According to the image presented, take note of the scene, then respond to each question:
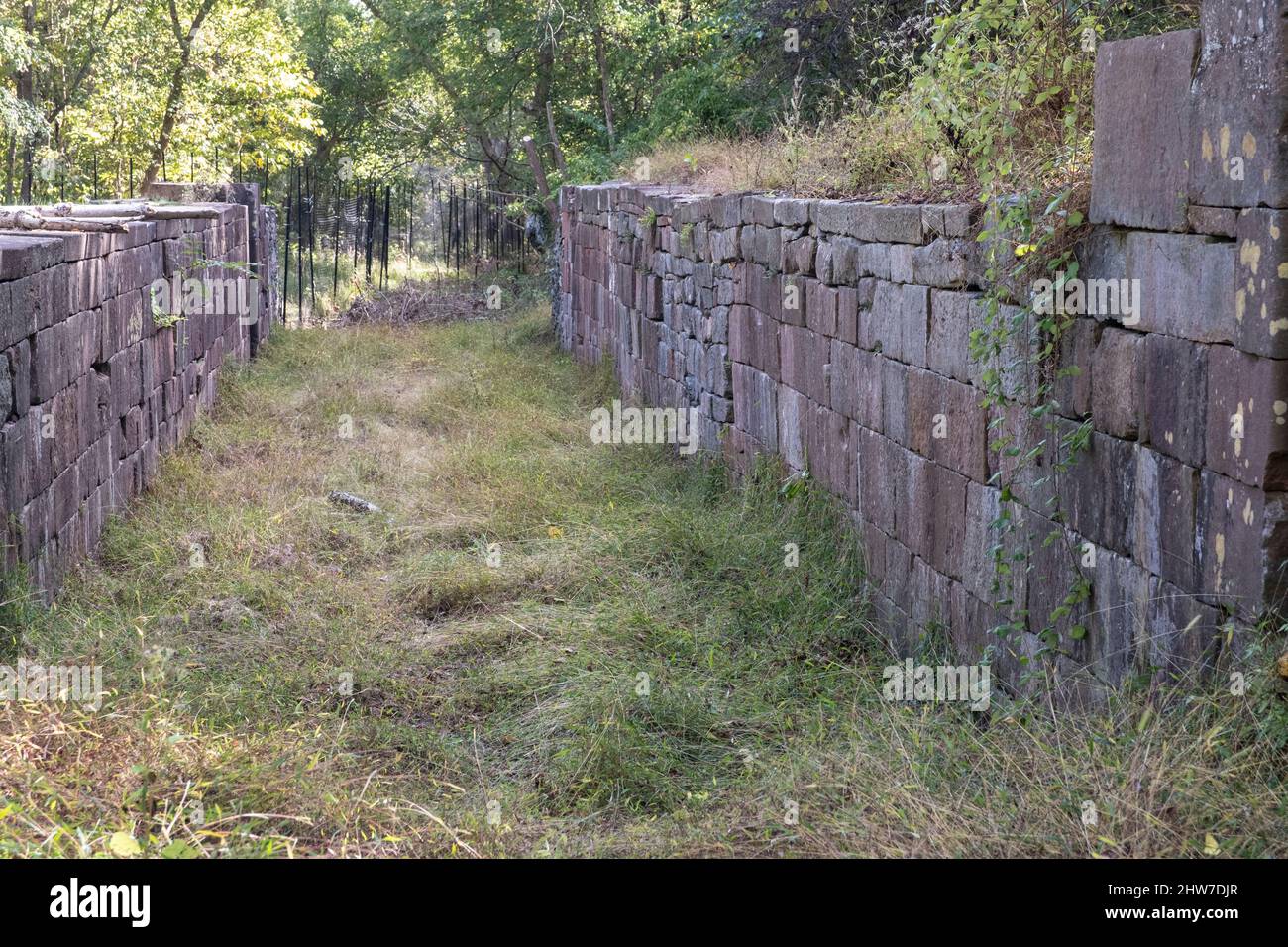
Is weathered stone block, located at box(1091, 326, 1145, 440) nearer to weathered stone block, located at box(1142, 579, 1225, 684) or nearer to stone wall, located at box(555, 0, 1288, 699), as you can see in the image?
stone wall, located at box(555, 0, 1288, 699)

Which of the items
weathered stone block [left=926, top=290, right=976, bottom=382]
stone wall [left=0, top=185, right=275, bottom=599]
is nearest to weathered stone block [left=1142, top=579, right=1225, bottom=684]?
weathered stone block [left=926, top=290, right=976, bottom=382]

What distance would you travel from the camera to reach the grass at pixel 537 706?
3.27 m

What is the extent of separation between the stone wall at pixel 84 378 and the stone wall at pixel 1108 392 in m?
3.65

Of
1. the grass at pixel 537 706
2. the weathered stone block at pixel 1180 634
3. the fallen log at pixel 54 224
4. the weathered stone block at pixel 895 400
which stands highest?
the fallen log at pixel 54 224

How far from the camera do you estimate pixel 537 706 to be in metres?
4.88

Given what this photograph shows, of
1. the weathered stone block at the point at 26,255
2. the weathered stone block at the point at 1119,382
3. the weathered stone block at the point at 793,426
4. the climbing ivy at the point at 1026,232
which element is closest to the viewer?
the weathered stone block at the point at 1119,382

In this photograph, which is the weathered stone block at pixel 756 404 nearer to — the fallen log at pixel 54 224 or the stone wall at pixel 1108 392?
the stone wall at pixel 1108 392

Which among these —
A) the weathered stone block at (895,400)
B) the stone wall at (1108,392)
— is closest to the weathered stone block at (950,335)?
the stone wall at (1108,392)

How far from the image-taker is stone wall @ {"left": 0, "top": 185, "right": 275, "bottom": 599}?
17.8 feet

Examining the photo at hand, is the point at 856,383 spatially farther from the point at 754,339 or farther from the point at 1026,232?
the point at 1026,232

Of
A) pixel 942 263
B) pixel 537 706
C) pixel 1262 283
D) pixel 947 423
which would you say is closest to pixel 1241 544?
pixel 1262 283

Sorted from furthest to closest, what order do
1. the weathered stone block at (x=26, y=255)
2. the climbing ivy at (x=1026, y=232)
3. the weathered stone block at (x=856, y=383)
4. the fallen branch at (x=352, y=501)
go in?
the fallen branch at (x=352, y=501)
the weathered stone block at (x=856, y=383)
the weathered stone block at (x=26, y=255)
the climbing ivy at (x=1026, y=232)

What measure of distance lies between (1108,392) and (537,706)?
7.70 feet

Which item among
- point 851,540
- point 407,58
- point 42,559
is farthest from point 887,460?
point 407,58
